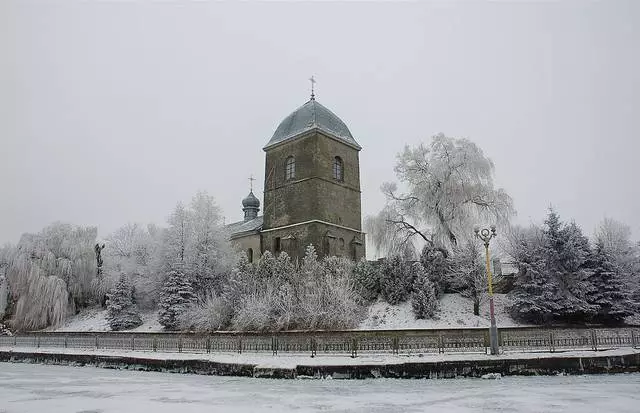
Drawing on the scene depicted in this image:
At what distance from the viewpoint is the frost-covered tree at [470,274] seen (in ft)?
89.8

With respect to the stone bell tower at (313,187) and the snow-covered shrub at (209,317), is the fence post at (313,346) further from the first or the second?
the stone bell tower at (313,187)

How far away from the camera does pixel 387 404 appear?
9.03m

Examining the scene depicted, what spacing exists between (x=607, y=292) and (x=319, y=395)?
869 inches

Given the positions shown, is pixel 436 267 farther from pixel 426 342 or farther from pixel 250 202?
pixel 250 202

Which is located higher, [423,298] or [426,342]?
[423,298]

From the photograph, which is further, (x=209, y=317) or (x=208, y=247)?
(x=208, y=247)

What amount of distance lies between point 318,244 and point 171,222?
11.1 meters

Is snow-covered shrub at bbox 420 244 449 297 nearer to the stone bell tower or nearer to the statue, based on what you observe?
the stone bell tower

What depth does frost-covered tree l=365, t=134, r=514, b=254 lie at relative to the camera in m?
32.8

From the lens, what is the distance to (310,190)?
3925cm

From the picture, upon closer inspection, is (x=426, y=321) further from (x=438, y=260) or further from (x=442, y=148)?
(x=442, y=148)

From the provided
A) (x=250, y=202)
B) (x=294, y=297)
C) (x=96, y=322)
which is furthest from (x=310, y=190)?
(x=96, y=322)

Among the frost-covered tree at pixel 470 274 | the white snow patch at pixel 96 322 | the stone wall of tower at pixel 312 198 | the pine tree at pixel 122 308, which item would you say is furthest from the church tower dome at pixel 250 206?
the frost-covered tree at pixel 470 274

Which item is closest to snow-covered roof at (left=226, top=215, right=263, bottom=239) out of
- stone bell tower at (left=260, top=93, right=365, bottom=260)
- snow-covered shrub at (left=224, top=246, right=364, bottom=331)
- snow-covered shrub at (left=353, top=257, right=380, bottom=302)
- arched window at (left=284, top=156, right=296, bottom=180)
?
stone bell tower at (left=260, top=93, right=365, bottom=260)
